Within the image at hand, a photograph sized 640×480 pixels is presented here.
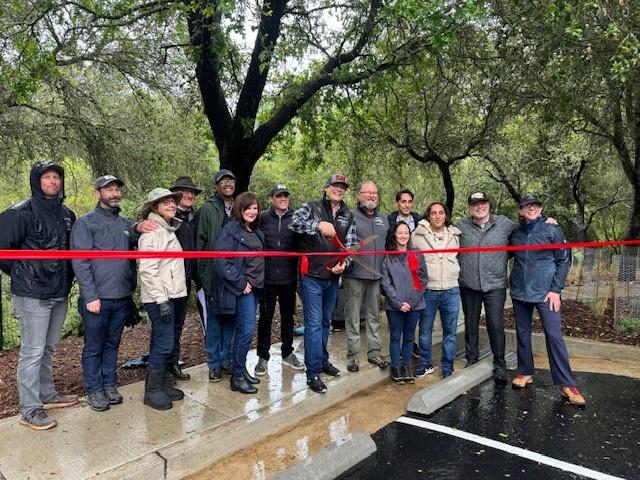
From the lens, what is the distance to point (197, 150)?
A: 1209 centimetres

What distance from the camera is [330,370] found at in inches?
207

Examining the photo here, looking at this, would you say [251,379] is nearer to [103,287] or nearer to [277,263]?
[277,263]

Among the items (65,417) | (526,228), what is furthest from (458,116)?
(65,417)

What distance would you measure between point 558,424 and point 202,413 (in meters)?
3.21

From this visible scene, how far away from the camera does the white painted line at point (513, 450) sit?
357 centimetres

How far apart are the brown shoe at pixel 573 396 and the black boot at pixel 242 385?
10.2 feet

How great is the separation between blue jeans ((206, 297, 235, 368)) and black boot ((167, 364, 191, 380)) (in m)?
0.27

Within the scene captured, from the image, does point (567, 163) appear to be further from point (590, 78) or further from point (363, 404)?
point (363, 404)

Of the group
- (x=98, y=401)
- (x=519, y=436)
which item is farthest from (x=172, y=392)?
(x=519, y=436)

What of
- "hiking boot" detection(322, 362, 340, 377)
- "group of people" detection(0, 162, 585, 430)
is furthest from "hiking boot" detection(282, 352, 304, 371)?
"hiking boot" detection(322, 362, 340, 377)

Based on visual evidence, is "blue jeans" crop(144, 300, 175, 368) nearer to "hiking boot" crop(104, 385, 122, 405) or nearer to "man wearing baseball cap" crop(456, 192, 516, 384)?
"hiking boot" crop(104, 385, 122, 405)

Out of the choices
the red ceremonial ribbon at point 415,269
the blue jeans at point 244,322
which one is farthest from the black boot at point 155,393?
the red ceremonial ribbon at point 415,269

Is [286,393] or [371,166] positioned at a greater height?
[371,166]

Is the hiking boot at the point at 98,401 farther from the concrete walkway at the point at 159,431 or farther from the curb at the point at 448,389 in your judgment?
the curb at the point at 448,389
